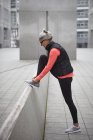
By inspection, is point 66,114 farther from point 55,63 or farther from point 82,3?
point 82,3

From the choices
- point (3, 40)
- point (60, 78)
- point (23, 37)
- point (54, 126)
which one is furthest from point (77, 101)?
point (3, 40)

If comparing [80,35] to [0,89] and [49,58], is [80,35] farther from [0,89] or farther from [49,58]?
[49,58]

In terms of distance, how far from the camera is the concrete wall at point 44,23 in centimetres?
2423

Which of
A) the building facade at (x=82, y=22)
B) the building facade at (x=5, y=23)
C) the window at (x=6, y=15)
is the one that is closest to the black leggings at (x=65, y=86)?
the building facade at (x=5, y=23)

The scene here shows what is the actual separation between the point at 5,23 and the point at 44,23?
3691cm

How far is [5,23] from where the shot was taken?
197ft

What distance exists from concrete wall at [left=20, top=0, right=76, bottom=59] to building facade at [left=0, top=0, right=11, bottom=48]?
104 feet

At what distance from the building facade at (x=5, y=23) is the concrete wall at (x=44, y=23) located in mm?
31760

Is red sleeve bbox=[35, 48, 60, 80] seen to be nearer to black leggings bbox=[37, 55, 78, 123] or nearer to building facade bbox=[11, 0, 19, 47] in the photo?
black leggings bbox=[37, 55, 78, 123]

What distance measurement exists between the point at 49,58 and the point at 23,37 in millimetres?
19183

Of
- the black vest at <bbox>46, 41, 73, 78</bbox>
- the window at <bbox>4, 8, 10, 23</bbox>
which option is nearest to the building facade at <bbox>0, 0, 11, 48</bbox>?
the window at <bbox>4, 8, 10, 23</bbox>

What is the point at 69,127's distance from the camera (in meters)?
6.44

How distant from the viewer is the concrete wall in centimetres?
2423

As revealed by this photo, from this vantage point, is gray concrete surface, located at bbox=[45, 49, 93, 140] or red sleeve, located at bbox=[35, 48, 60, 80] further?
gray concrete surface, located at bbox=[45, 49, 93, 140]
